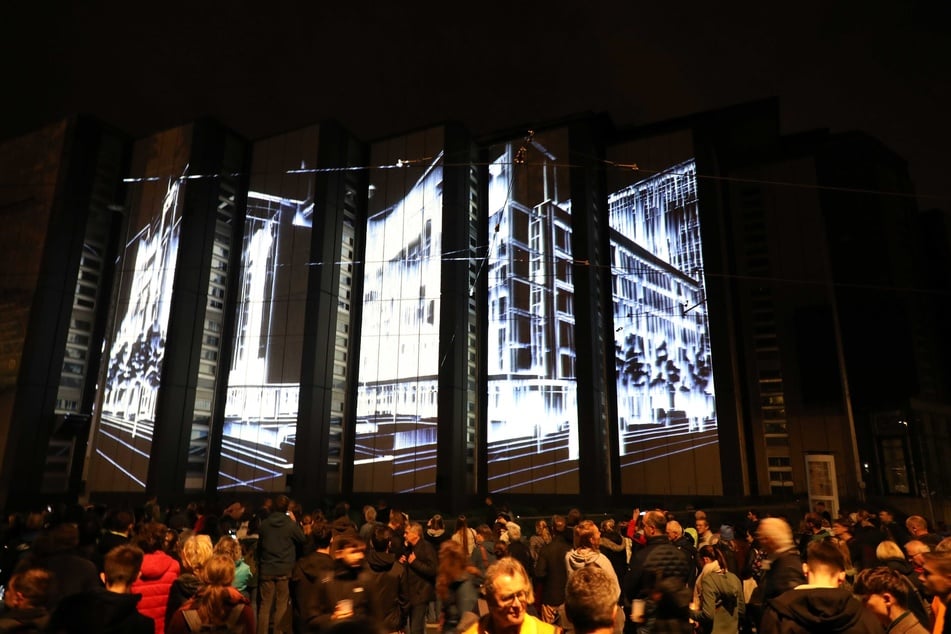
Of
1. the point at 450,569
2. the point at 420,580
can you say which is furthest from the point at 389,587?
the point at 420,580

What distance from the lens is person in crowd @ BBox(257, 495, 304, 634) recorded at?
7852 mm

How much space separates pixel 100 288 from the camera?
26.9m

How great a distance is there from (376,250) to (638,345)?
1137cm

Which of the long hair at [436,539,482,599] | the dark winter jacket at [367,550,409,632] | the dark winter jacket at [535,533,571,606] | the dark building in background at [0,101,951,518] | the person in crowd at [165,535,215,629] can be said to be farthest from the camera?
the dark building in background at [0,101,951,518]

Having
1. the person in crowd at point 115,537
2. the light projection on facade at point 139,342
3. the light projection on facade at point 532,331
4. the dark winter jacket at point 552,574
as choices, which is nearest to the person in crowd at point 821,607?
the dark winter jacket at point 552,574

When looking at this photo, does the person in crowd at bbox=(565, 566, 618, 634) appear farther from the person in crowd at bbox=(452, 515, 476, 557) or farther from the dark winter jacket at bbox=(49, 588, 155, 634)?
the person in crowd at bbox=(452, 515, 476, 557)

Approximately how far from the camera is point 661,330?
23109 mm

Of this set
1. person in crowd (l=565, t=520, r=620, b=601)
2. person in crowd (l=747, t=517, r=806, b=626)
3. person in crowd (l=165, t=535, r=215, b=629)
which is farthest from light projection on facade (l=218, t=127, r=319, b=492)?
person in crowd (l=747, t=517, r=806, b=626)

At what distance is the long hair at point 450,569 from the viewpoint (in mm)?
4758

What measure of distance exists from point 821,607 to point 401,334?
21469 mm

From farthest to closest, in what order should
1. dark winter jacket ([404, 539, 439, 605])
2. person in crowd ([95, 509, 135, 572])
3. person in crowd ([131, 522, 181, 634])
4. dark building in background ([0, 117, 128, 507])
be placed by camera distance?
dark building in background ([0, 117, 128, 507]) → dark winter jacket ([404, 539, 439, 605]) → person in crowd ([95, 509, 135, 572]) → person in crowd ([131, 522, 181, 634])

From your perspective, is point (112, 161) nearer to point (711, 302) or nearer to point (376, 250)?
point (376, 250)

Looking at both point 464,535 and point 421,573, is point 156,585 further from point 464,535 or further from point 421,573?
point 464,535

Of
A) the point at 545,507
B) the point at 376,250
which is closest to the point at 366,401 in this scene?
Result: the point at 376,250
